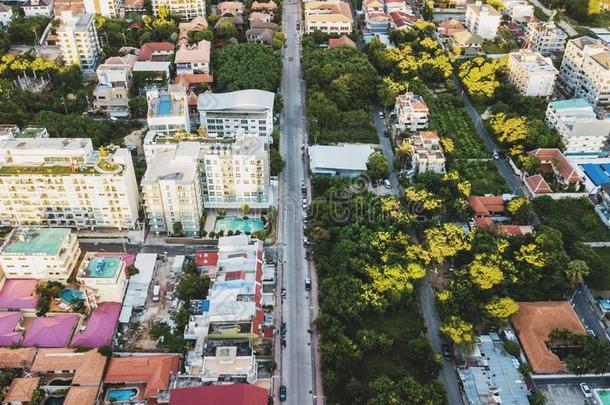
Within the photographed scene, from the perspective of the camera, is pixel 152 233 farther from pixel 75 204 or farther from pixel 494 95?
pixel 494 95

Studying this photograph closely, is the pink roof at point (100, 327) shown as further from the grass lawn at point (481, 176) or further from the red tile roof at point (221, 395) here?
the grass lawn at point (481, 176)

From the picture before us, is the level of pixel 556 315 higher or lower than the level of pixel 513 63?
lower

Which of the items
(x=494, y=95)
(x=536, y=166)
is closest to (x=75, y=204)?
(x=536, y=166)

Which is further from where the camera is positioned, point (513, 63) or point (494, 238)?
point (513, 63)

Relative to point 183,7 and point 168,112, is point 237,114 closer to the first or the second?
point 168,112

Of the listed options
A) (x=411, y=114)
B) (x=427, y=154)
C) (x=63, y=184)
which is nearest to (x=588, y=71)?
(x=411, y=114)

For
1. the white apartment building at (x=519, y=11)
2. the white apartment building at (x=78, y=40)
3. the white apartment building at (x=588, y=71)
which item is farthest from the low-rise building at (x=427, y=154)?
the white apartment building at (x=519, y=11)
